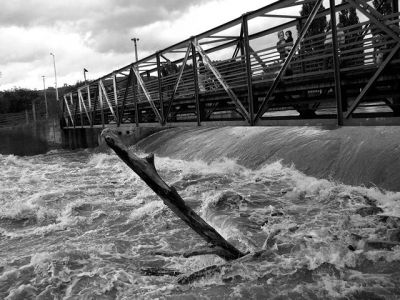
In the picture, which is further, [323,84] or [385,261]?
[323,84]

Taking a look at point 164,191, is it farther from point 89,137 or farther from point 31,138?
point 31,138

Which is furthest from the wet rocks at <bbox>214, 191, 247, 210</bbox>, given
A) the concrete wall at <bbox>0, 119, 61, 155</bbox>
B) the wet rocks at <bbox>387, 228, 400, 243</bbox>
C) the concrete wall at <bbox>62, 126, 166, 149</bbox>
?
the concrete wall at <bbox>0, 119, 61, 155</bbox>

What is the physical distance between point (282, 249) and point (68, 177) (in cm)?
1249

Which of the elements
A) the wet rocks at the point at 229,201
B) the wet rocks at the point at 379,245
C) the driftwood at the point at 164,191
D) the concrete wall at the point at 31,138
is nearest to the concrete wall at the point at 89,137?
the concrete wall at the point at 31,138

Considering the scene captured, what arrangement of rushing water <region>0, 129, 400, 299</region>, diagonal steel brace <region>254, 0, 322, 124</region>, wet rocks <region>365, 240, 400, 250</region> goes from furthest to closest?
1. diagonal steel brace <region>254, 0, 322, 124</region>
2. wet rocks <region>365, 240, 400, 250</region>
3. rushing water <region>0, 129, 400, 299</region>

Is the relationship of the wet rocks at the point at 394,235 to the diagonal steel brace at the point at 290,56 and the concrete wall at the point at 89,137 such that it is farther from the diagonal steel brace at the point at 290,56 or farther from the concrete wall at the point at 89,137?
the concrete wall at the point at 89,137

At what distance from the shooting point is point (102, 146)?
2947 cm

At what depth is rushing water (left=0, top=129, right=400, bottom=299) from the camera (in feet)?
18.1

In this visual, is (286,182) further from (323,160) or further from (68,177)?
(68,177)

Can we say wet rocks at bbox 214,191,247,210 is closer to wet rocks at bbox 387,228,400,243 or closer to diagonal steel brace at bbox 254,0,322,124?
diagonal steel brace at bbox 254,0,322,124

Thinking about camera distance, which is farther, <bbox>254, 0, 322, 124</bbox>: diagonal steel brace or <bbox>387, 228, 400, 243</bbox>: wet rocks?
<bbox>254, 0, 322, 124</bbox>: diagonal steel brace

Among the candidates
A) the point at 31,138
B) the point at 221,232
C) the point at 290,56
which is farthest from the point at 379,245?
the point at 31,138

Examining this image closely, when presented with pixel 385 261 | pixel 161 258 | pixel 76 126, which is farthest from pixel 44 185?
pixel 76 126

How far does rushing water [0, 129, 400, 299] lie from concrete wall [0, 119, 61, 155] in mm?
25540
